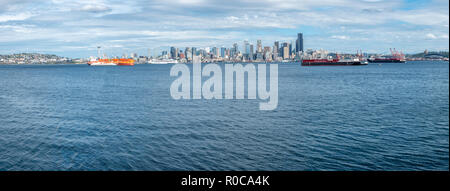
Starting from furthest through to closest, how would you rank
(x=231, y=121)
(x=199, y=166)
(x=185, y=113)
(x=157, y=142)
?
(x=185, y=113) → (x=231, y=121) → (x=157, y=142) → (x=199, y=166)

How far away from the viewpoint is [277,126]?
3097 cm

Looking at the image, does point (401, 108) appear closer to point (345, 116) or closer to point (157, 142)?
point (345, 116)

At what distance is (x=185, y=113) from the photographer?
38.1 meters

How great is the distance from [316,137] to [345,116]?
10.4 meters

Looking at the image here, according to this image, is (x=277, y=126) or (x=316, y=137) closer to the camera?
(x=316, y=137)

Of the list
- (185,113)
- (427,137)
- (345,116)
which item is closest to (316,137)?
(427,137)

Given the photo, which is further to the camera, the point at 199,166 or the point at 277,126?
the point at 277,126

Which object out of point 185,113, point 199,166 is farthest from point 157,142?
point 185,113
